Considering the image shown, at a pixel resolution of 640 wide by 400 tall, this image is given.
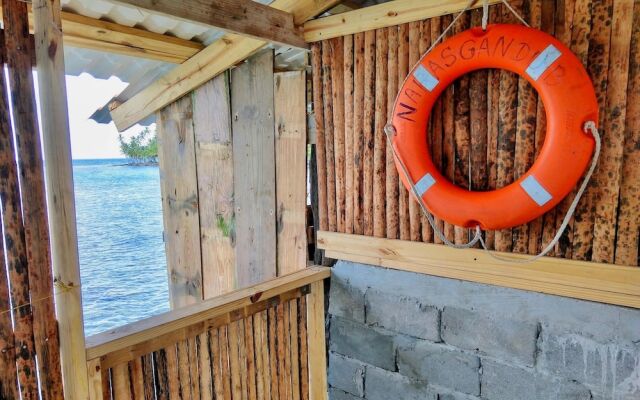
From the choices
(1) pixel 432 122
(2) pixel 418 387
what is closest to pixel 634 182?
(1) pixel 432 122

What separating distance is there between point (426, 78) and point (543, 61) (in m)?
0.37

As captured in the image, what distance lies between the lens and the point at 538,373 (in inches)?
58.6

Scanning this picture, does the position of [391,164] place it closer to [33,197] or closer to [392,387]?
[392,387]

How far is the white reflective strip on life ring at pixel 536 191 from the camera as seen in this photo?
1306mm

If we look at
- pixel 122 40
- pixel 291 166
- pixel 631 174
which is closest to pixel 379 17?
pixel 291 166

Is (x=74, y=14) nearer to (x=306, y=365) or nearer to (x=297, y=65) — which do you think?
(x=297, y=65)

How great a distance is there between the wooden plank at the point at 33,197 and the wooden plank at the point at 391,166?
1127mm

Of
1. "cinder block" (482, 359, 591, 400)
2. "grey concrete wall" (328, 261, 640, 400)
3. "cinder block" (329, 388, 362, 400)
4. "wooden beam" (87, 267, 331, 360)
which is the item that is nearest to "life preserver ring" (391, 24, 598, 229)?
"grey concrete wall" (328, 261, 640, 400)

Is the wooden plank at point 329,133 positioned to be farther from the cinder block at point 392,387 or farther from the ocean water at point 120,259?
the ocean water at point 120,259

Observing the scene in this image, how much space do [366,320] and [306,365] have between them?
385mm

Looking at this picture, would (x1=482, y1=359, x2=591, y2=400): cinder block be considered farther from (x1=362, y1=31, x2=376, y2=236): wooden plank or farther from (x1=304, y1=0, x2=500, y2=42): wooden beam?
(x1=304, y1=0, x2=500, y2=42): wooden beam

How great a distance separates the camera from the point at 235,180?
228 centimetres

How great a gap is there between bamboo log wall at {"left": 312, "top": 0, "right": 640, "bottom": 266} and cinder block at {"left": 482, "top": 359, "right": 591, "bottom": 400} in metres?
0.44

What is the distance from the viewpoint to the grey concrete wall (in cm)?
137
